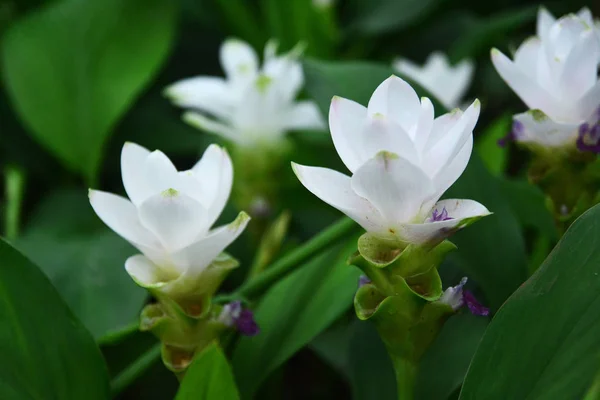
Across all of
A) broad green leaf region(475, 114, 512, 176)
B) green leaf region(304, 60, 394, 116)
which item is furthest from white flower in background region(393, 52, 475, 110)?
green leaf region(304, 60, 394, 116)

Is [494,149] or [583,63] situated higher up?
[583,63]

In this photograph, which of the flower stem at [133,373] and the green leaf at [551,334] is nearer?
the green leaf at [551,334]

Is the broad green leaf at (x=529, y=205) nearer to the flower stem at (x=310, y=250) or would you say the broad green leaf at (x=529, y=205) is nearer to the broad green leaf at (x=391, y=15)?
the flower stem at (x=310, y=250)

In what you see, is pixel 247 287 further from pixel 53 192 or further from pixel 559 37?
pixel 53 192

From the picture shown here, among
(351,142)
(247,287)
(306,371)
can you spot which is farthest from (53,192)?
(351,142)

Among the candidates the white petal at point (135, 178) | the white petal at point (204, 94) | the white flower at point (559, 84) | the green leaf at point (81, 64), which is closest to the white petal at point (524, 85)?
the white flower at point (559, 84)

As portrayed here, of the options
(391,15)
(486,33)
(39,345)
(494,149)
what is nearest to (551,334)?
(39,345)

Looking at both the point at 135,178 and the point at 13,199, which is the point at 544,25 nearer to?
the point at 135,178
